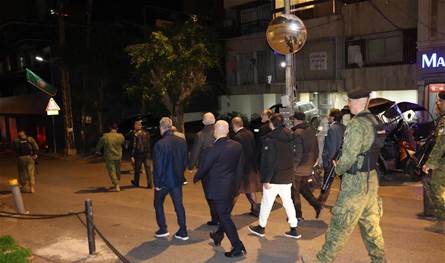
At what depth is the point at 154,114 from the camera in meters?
21.6

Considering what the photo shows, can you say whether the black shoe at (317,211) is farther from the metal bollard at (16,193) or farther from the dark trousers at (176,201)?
the metal bollard at (16,193)

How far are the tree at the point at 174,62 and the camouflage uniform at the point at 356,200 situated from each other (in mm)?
13597

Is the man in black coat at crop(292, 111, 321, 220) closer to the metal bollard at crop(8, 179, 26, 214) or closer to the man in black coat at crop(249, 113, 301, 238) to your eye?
the man in black coat at crop(249, 113, 301, 238)

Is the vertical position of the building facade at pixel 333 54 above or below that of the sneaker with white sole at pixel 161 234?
above

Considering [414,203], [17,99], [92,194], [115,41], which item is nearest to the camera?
[414,203]

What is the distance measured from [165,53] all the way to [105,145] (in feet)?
22.8

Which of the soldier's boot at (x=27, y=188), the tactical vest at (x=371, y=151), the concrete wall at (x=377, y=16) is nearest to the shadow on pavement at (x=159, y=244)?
the tactical vest at (x=371, y=151)

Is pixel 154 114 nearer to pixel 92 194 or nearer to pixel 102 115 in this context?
pixel 102 115

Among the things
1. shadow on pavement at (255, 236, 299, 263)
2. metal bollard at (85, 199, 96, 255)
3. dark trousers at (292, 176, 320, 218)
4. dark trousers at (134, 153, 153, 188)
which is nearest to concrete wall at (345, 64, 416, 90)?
dark trousers at (134, 153, 153, 188)

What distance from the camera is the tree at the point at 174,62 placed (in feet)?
58.3

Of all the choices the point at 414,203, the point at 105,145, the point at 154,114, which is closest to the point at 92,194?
the point at 105,145

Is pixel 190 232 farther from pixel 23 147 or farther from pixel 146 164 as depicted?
pixel 23 147

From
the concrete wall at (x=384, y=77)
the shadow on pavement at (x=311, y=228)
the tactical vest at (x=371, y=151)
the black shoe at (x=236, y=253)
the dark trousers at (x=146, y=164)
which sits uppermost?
the concrete wall at (x=384, y=77)

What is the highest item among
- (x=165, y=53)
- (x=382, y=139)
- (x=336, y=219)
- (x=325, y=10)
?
(x=325, y=10)
